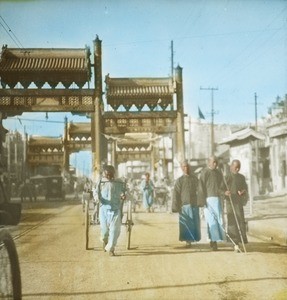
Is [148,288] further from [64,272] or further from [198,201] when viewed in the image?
[198,201]

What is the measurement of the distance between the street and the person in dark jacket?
30 centimetres

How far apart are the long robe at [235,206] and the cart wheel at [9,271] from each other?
5482 mm

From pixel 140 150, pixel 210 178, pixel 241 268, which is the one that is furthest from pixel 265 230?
pixel 140 150

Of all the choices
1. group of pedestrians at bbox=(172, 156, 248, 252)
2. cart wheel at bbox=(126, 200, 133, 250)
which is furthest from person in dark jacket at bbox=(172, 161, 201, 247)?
cart wheel at bbox=(126, 200, 133, 250)

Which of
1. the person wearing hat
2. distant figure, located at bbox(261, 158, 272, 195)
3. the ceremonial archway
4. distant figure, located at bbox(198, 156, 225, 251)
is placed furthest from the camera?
distant figure, located at bbox(261, 158, 272, 195)

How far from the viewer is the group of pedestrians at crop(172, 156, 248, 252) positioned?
805 centimetres

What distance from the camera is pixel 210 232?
795cm

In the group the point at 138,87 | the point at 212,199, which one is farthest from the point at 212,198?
the point at 138,87

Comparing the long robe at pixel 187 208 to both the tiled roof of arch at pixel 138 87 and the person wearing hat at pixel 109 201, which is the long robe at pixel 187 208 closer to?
the person wearing hat at pixel 109 201

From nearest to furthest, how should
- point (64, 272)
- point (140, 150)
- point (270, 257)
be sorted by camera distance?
point (64, 272)
point (270, 257)
point (140, 150)

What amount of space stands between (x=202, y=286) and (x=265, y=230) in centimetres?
467

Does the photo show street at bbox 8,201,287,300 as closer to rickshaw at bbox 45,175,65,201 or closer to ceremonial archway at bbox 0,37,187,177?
ceremonial archway at bbox 0,37,187,177

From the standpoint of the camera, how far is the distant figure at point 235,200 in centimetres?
807

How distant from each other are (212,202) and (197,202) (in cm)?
38
